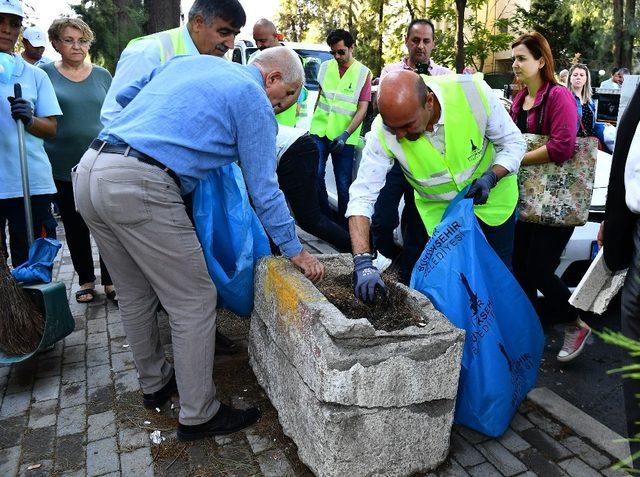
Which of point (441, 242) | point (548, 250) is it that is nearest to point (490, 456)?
A: point (441, 242)

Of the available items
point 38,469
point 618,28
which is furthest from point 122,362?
point 618,28

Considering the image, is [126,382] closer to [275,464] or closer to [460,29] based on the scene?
[275,464]

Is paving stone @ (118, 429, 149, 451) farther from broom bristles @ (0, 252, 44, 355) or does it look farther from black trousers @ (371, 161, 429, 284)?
black trousers @ (371, 161, 429, 284)

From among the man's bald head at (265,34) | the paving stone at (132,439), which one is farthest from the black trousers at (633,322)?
the man's bald head at (265,34)

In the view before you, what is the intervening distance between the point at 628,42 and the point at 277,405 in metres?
25.4

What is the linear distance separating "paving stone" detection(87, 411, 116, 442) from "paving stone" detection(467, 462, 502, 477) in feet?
5.39

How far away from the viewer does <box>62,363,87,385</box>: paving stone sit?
10.0 ft

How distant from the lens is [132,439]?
253 centimetres

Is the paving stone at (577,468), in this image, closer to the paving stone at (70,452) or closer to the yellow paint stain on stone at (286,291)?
the yellow paint stain on stone at (286,291)

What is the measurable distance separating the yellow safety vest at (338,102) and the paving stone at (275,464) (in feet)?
12.0

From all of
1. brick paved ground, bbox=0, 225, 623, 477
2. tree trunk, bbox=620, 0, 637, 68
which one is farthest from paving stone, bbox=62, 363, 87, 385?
tree trunk, bbox=620, 0, 637, 68

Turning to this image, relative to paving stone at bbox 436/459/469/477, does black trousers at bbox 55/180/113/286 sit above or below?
above

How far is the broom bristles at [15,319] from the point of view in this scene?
2893 mm

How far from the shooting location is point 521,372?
264 cm
